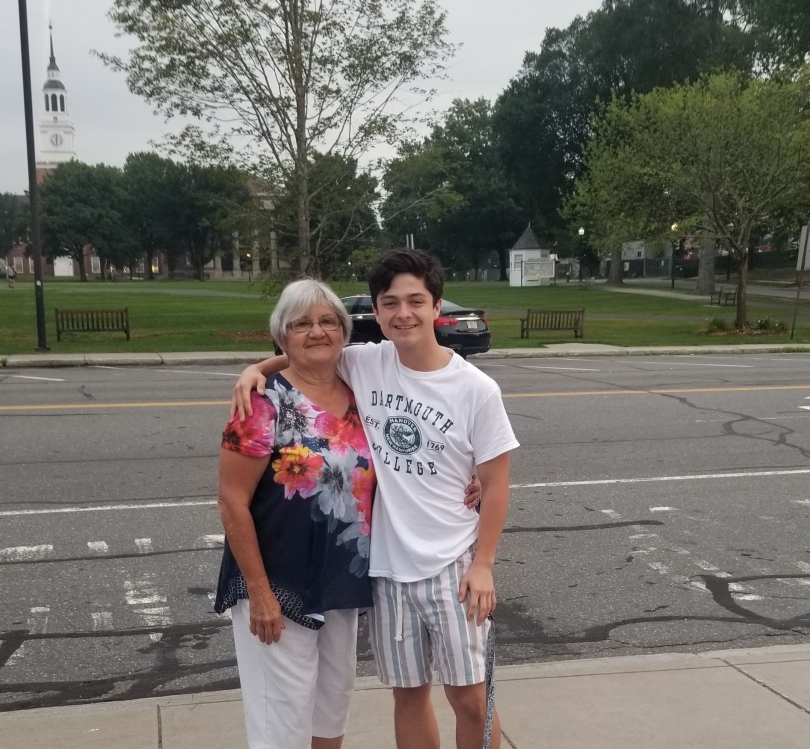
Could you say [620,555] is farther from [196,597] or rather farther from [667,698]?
[196,597]

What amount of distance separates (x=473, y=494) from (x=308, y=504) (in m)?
0.49

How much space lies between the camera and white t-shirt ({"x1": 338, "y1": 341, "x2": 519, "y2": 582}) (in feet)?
7.96

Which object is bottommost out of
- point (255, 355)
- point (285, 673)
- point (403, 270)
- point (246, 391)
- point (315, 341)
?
point (255, 355)

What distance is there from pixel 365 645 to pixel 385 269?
2382 mm

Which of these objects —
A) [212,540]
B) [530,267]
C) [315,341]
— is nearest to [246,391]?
[315,341]

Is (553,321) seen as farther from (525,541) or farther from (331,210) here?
(525,541)

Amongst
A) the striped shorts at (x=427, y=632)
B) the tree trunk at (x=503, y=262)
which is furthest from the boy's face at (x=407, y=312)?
the tree trunk at (x=503, y=262)

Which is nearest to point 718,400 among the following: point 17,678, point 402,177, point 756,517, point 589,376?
point 589,376

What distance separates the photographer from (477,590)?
2410 mm

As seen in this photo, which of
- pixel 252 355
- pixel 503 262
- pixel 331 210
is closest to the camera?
pixel 252 355

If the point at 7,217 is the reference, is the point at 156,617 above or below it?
below

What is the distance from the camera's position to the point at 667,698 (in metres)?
3.42

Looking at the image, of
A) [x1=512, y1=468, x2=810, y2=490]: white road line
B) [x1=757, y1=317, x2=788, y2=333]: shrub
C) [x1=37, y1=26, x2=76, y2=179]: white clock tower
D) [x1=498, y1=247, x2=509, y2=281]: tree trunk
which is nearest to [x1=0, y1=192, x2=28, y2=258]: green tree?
[x1=37, y1=26, x2=76, y2=179]: white clock tower

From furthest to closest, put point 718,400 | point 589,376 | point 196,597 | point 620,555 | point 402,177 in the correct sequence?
1. point 402,177
2. point 589,376
3. point 718,400
4. point 620,555
5. point 196,597
